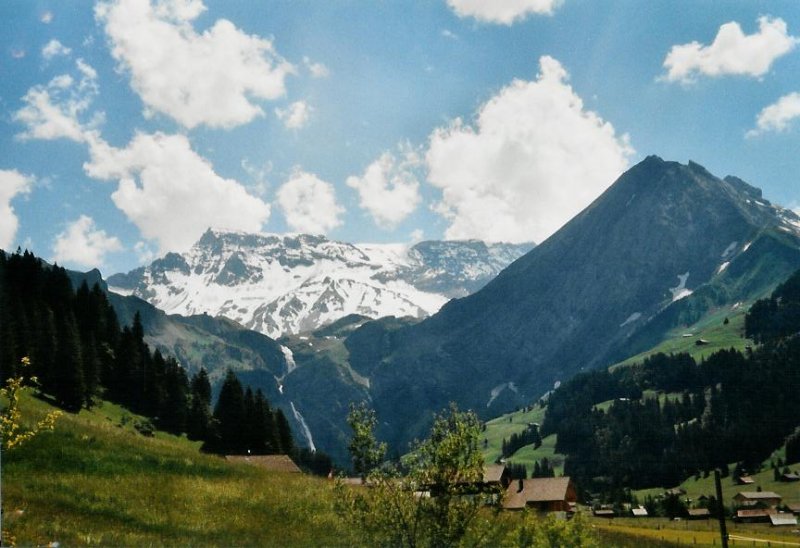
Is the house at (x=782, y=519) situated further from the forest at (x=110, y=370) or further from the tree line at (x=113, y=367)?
the forest at (x=110, y=370)

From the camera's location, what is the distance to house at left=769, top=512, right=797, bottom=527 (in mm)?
171750

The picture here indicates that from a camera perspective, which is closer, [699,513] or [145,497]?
[145,497]

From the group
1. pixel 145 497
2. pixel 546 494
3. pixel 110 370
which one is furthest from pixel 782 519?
pixel 145 497

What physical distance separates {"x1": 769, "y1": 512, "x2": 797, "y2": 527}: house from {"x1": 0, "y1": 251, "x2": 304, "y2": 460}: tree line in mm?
120976

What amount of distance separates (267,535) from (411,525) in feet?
75.7

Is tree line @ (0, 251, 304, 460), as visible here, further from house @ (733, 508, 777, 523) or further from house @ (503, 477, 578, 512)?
house @ (733, 508, 777, 523)

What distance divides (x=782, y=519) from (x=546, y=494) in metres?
87.8

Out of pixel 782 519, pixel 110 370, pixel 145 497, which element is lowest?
pixel 782 519

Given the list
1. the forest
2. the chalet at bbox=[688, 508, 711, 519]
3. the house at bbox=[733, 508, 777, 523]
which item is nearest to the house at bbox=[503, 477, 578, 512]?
the forest

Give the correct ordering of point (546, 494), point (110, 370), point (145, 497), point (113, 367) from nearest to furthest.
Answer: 1. point (145, 497)
2. point (110, 370)
3. point (546, 494)
4. point (113, 367)

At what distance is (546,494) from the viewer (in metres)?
125

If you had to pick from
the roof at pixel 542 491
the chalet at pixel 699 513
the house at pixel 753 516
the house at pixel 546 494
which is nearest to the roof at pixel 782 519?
the house at pixel 753 516

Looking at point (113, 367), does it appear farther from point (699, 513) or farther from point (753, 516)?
point (753, 516)

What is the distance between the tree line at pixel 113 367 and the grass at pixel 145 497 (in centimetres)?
3762
